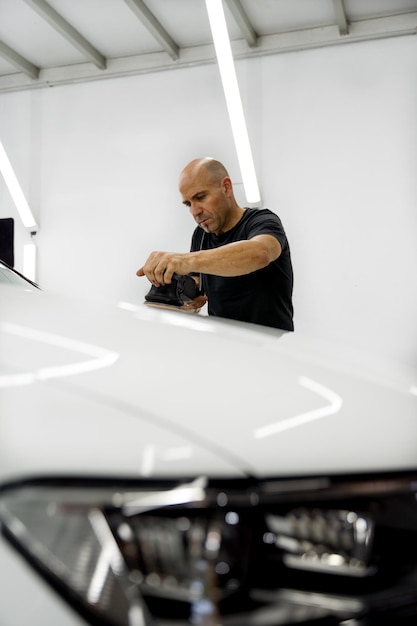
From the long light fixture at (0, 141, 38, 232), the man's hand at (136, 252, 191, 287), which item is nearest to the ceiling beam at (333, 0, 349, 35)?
the long light fixture at (0, 141, 38, 232)

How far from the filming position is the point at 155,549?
59cm

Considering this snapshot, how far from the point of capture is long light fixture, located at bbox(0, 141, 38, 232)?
15.2 feet

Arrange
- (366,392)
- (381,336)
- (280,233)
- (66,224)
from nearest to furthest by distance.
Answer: (366,392), (280,233), (381,336), (66,224)

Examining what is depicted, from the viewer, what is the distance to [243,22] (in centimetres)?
418

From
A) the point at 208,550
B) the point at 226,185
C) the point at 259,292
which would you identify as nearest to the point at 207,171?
the point at 226,185

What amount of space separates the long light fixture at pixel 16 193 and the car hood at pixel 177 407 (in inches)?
161

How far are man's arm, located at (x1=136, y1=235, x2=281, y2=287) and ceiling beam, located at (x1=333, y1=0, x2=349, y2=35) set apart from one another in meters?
2.66

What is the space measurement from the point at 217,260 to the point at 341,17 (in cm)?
318

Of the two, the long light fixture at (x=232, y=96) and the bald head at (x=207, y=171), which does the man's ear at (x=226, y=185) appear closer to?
the bald head at (x=207, y=171)

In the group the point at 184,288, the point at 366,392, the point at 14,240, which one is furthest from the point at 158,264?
the point at 14,240

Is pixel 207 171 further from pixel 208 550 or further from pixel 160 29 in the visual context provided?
pixel 160 29

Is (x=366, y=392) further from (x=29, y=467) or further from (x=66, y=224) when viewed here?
(x=66, y=224)

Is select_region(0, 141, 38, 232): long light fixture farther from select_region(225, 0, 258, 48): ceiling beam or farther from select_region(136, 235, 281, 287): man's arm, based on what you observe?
select_region(136, 235, 281, 287): man's arm

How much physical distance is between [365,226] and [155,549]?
3898mm
